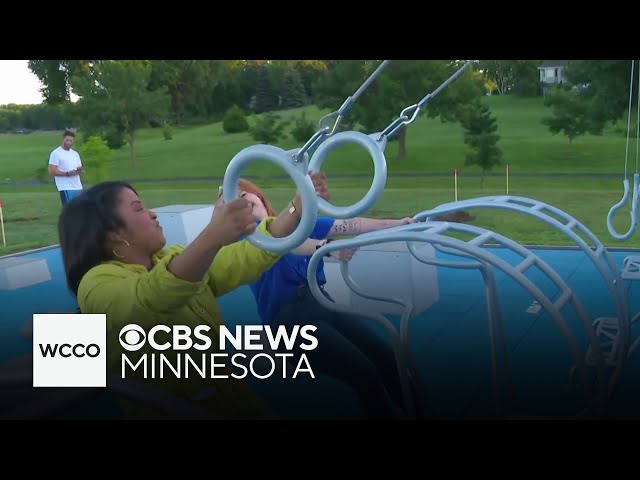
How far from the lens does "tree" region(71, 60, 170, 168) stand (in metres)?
6.16

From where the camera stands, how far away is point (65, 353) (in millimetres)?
2396

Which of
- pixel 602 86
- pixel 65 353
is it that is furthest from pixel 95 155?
pixel 602 86

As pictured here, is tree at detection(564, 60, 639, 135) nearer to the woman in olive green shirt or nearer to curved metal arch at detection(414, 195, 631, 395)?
curved metal arch at detection(414, 195, 631, 395)

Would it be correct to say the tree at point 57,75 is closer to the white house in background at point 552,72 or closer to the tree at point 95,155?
the tree at point 95,155

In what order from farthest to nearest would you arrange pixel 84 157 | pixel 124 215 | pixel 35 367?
pixel 84 157 → pixel 35 367 → pixel 124 215

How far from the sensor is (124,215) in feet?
6.00

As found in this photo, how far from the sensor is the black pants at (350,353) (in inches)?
87.8

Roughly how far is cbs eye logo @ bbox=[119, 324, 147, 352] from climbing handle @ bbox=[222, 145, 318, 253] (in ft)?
1.20

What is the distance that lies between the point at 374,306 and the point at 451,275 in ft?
4.46

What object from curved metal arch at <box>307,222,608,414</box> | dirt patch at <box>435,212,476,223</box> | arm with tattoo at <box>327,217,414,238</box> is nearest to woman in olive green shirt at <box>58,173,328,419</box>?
curved metal arch at <box>307,222,608,414</box>

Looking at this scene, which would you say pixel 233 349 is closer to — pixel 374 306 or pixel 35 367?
pixel 35 367

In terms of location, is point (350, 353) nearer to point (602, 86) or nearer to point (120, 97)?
point (120, 97)

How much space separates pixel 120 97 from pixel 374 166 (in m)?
4.89
